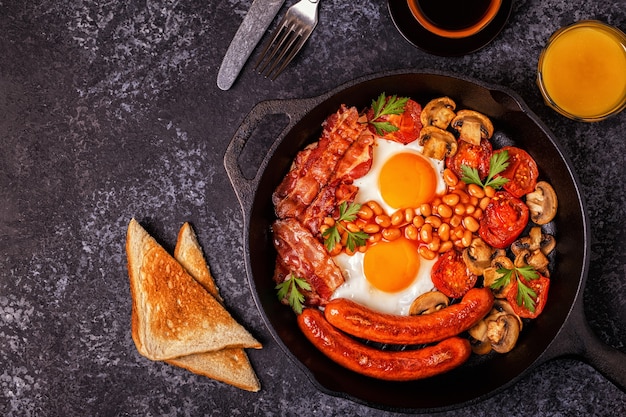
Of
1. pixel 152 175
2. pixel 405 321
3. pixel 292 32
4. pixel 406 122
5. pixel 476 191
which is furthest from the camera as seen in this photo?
pixel 152 175

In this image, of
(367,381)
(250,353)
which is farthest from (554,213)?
(250,353)

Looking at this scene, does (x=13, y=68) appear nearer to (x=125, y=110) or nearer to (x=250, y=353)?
(x=125, y=110)

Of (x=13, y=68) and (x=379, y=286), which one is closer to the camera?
(x=379, y=286)

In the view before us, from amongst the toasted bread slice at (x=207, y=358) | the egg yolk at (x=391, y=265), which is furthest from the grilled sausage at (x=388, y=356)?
the toasted bread slice at (x=207, y=358)

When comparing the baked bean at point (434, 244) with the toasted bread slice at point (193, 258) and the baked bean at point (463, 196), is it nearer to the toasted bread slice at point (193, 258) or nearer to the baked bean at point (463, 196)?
the baked bean at point (463, 196)

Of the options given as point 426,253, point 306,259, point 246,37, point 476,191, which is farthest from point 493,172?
point 246,37

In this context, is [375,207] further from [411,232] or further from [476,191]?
[476,191]
